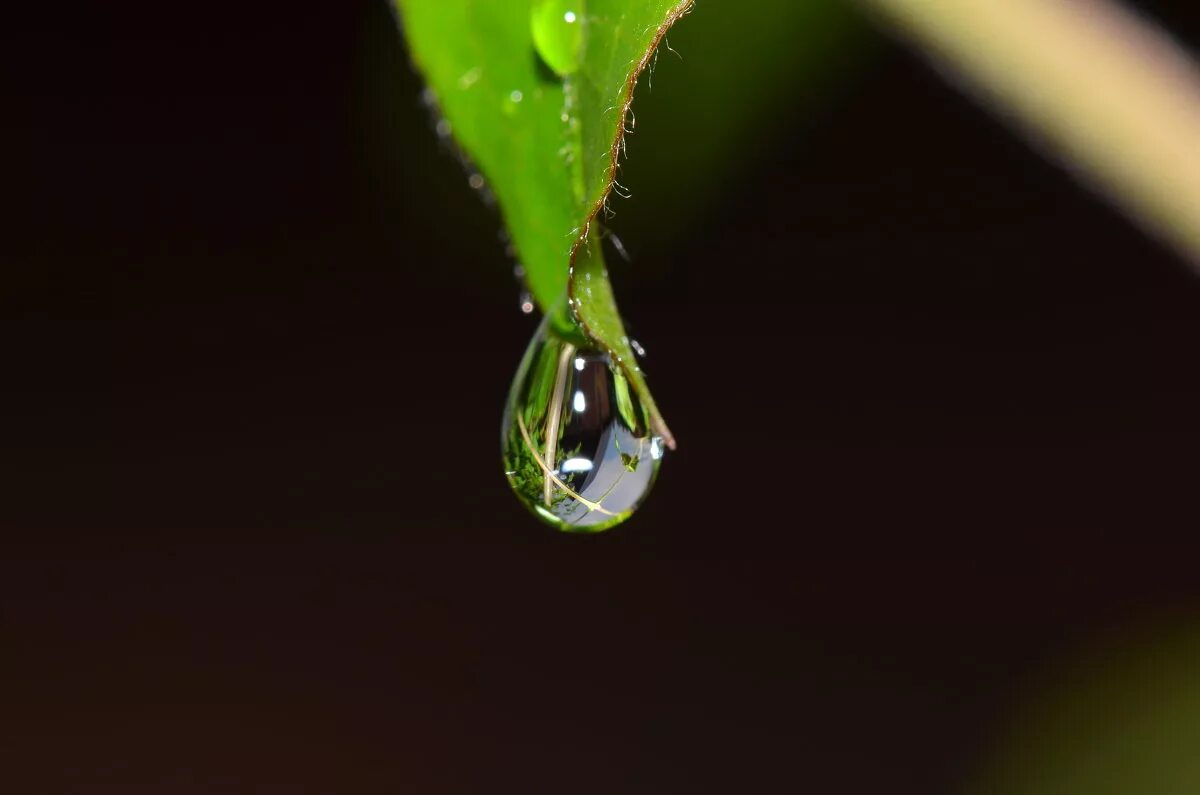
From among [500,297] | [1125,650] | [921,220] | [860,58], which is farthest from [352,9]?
[1125,650]

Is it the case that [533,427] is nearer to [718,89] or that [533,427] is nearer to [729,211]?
[718,89]

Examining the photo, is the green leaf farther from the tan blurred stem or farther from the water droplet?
the tan blurred stem

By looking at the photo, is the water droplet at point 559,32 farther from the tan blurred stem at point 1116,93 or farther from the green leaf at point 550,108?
the tan blurred stem at point 1116,93

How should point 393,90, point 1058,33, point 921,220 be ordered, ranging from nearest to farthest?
point 1058,33
point 393,90
point 921,220

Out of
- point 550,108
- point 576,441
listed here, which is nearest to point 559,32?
point 550,108

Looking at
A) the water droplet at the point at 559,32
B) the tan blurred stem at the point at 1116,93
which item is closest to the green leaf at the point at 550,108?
the water droplet at the point at 559,32

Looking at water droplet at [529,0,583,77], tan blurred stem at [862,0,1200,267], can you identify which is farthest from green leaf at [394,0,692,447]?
tan blurred stem at [862,0,1200,267]

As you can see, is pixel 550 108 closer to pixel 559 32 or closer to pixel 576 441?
pixel 559 32
